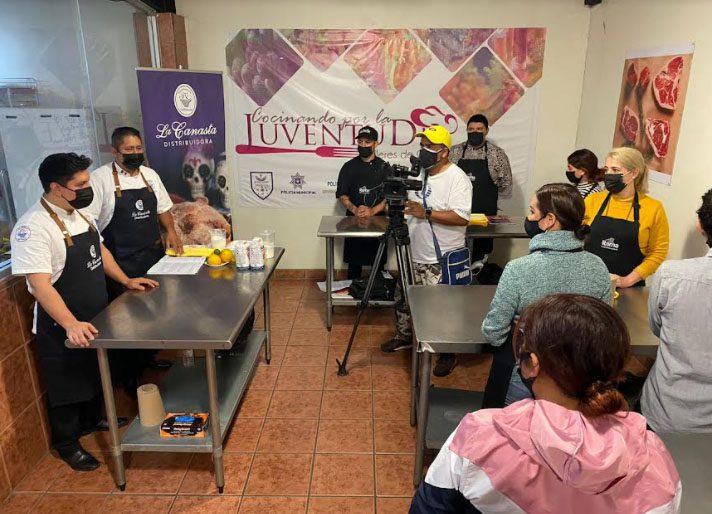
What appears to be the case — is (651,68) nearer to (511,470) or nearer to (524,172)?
(524,172)

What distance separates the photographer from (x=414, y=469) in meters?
2.37

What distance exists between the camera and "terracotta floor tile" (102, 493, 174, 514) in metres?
2.18

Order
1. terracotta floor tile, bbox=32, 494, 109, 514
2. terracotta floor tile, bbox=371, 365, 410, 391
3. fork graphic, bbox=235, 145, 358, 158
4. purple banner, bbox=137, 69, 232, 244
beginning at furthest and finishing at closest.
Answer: fork graphic, bbox=235, 145, 358, 158 → purple banner, bbox=137, 69, 232, 244 → terracotta floor tile, bbox=371, 365, 410, 391 → terracotta floor tile, bbox=32, 494, 109, 514

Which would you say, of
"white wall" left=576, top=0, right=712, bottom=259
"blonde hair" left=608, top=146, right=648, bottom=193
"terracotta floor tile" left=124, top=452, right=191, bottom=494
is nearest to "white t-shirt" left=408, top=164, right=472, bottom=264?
"blonde hair" left=608, top=146, right=648, bottom=193

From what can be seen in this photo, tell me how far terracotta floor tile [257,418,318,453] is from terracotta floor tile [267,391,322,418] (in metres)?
0.06

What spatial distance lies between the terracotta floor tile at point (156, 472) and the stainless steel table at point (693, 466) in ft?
6.72

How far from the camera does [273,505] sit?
2.21m

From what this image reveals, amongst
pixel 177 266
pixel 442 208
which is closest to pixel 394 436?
pixel 442 208

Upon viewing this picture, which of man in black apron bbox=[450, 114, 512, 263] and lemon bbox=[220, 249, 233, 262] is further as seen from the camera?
man in black apron bbox=[450, 114, 512, 263]

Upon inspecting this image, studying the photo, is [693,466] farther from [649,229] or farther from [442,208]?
[442,208]

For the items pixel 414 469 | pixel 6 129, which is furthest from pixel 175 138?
pixel 414 469

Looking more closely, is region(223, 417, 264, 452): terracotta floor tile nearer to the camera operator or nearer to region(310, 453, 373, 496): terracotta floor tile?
region(310, 453, 373, 496): terracotta floor tile

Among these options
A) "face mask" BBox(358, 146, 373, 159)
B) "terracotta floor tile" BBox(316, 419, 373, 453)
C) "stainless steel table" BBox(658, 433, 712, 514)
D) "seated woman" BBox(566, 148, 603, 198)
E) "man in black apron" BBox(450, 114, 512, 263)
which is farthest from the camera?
"man in black apron" BBox(450, 114, 512, 263)

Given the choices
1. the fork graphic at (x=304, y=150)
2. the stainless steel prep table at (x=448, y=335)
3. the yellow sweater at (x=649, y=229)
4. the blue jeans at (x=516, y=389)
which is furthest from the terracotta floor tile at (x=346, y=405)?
the fork graphic at (x=304, y=150)
